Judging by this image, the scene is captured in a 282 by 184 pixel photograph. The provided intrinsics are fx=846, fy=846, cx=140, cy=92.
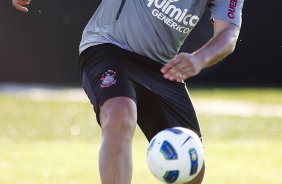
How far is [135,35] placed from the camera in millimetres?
5941

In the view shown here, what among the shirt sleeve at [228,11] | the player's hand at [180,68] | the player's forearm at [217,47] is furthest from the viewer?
the shirt sleeve at [228,11]

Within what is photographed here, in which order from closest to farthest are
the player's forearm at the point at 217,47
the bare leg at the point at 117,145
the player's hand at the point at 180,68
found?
1. the player's hand at the point at 180,68
2. the bare leg at the point at 117,145
3. the player's forearm at the point at 217,47

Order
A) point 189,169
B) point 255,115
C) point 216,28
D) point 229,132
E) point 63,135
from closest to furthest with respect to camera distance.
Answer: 1. point 189,169
2. point 216,28
3. point 63,135
4. point 229,132
5. point 255,115

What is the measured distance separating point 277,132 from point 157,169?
918 cm

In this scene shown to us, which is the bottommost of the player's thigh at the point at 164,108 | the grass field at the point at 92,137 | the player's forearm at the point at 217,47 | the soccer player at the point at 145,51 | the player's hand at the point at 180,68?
the grass field at the point at 92,137

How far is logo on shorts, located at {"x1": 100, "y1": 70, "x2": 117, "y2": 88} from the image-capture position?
5.45 metres

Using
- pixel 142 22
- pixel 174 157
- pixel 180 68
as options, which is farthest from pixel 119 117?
pixel 142 22

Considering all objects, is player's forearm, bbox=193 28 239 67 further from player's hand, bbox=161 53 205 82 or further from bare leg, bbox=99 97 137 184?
bare leg, bbox=99 97 137 184

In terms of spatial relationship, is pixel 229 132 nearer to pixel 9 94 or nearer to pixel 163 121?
pixel 9 94

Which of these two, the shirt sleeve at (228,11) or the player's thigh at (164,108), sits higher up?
the shirt sleeve at (228,11)

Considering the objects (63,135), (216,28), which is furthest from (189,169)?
(63,135)

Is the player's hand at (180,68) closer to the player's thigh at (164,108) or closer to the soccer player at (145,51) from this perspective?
the soccer player at (145,51)

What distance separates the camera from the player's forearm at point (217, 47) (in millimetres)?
5039

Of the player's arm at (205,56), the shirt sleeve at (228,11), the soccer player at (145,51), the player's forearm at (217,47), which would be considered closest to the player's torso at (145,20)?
the soccer player at (145,51)
